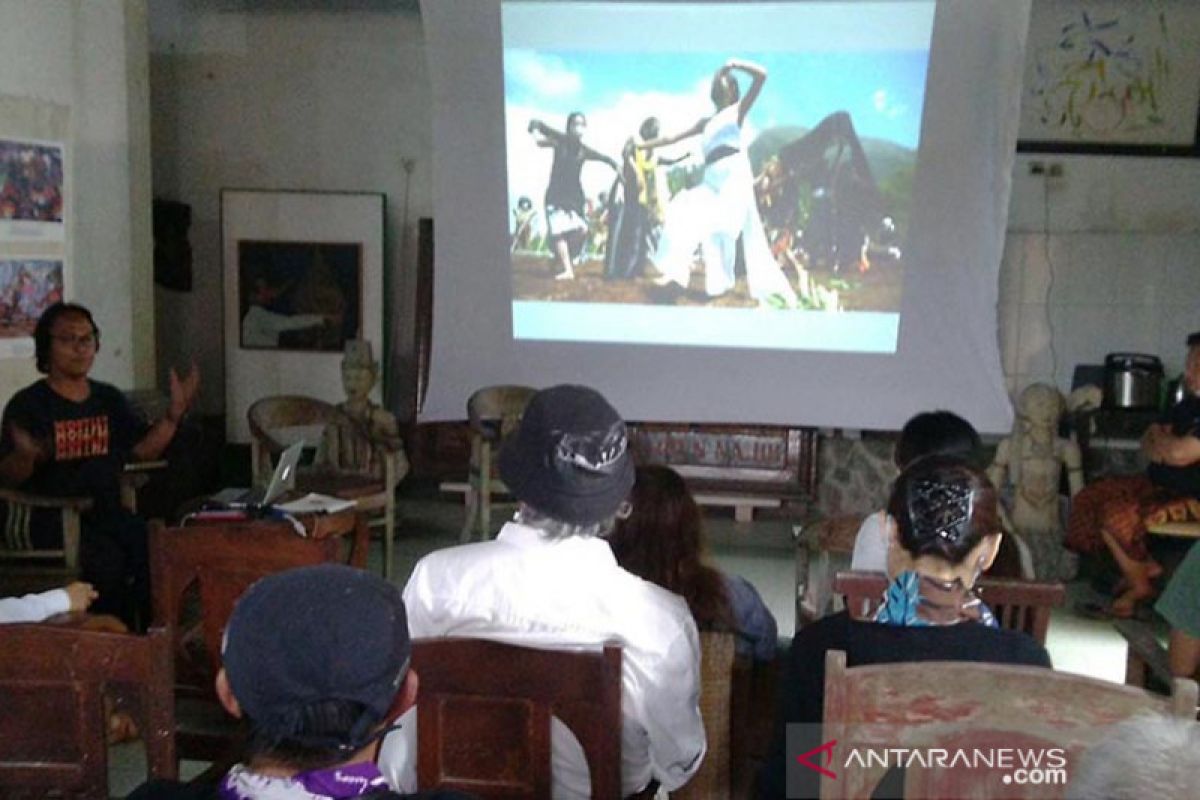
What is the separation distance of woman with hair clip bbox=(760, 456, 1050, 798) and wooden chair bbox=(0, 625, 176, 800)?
33.9 inches

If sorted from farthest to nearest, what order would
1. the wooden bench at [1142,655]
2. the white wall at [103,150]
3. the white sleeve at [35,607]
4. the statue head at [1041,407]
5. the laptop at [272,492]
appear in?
the statue head at [1041,407] → the white wall at [103,150] → the laptop at [272,492] → the wooden bench at [1142,655] → the white sleeve at [35,607]

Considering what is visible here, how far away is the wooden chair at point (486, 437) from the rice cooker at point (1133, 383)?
272cm

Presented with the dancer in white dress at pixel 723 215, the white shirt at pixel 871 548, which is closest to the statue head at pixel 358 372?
the dancer in white dress at pixel 723 215

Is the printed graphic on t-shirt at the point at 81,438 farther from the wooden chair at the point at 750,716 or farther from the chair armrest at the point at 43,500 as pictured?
the wooden chair at the point at 750,716

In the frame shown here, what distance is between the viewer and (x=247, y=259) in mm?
6273

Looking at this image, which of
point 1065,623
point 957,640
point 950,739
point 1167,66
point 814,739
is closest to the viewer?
point 950,739

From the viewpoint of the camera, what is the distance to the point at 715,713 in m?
2.07

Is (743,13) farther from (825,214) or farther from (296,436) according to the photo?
(296,436)

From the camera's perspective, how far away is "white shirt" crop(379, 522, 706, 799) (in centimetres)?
174

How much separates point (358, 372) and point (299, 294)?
119 centimetres

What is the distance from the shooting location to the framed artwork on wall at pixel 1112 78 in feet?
18.1

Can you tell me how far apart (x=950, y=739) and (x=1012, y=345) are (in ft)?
15.9

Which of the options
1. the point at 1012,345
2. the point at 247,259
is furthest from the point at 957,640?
the point at 247,259

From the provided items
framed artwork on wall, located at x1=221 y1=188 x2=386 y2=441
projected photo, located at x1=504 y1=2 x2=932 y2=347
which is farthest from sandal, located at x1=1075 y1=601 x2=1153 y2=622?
framed artwork on wall, located at x1=221 y1=188 x2=386 y2=441
